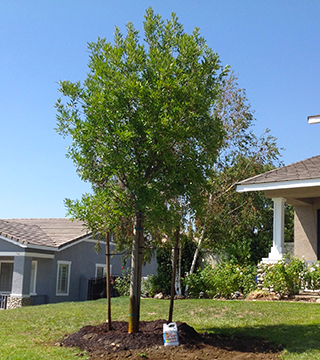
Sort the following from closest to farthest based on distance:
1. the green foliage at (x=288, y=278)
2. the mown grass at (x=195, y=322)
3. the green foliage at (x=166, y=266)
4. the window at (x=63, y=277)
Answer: the mown grass at (x=195, y=322) < the green foliage at (x=288, y=278) < the green foliage at (x=166, y=266) < the window at (x=63, y=277)

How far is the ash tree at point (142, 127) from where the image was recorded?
7719 millimetres

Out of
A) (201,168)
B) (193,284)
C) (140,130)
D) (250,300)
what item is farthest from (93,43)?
(193,284)

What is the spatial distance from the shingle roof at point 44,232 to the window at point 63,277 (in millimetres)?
1160

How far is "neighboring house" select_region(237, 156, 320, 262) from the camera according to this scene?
1402 cm

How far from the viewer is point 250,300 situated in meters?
13.1

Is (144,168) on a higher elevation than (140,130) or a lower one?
lower

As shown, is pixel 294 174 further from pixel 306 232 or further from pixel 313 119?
pixel 313 119

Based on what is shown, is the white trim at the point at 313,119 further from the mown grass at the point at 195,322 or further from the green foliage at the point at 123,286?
the green foliage at the point at 123,286

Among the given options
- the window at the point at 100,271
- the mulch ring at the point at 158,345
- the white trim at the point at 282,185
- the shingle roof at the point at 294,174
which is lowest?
the mulch ring at the point at 158,345

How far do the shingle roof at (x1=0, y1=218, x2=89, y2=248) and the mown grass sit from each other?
758 centimetres

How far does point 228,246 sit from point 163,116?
11022 millimetres

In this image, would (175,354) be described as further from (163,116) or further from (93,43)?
(93,43)

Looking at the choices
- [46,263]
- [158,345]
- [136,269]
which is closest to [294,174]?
[136,269]

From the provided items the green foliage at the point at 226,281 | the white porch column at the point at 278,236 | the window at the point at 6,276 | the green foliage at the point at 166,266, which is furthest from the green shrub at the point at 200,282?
the window at the point at 6,276
